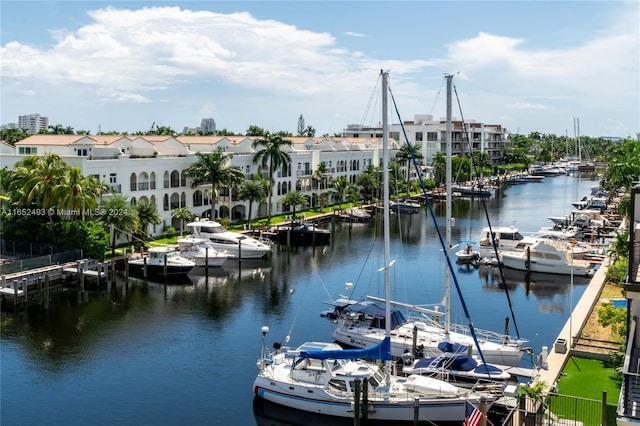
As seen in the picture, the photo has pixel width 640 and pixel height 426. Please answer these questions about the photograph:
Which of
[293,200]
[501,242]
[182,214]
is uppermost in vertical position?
[293,200]

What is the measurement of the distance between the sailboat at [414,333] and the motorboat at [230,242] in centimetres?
2555

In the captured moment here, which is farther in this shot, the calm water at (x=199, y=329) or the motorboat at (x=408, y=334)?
the motorboat at (x=408, y=334)

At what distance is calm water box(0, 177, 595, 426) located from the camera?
3372 cm

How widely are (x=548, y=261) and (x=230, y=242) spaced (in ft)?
102

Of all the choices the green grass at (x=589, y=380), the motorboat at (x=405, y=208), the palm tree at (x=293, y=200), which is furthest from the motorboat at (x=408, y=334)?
the motorboat at (x=405, y=208)

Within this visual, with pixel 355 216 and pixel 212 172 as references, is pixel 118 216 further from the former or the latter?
pixel 355 216

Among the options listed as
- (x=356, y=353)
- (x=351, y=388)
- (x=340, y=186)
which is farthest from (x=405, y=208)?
(x=351, y=388)

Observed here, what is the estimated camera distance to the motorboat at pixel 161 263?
61.6 m

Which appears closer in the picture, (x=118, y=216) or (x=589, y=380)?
(x=589, y=380)

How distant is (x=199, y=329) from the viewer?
1806 inches

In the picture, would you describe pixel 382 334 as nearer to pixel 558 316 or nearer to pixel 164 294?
pixel 558 316

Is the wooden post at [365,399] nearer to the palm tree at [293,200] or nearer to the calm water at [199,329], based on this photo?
the calm water at [199,329]

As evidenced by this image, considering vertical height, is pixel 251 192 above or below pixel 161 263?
above

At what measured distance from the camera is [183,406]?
109 ft
